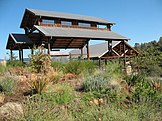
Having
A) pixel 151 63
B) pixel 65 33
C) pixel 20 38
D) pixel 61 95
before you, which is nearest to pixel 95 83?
pixel 61 95

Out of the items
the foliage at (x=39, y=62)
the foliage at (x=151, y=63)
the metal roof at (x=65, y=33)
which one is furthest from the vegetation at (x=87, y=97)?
the metal roof at (x=65, y=33)

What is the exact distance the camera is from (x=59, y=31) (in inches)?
738

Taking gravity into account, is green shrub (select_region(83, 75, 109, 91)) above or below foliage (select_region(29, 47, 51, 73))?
below

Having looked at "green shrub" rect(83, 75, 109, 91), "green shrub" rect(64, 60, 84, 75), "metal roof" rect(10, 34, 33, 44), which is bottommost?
"green shrub" rect(83, 75, 109, 91)

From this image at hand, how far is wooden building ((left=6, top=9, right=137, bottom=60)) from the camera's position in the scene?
19328 mm

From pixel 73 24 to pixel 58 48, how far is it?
3.14m

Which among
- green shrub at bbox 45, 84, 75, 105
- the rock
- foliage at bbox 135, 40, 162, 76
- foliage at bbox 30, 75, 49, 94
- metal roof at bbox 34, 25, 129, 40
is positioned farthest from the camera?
metal roof at bbox 34, 25, 129, 40

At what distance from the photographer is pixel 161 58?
12.0 meters

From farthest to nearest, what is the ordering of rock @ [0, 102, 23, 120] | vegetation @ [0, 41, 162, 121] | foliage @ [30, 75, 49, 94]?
foliage @ [30, 75, 49, 94] < vegetation @ [0, 41, 162, 121] < rock @ [0, 102, 23, 120]

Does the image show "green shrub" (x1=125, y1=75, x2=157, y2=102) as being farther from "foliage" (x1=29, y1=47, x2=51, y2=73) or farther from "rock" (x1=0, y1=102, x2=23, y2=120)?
"foliage" (x1=29, y1=47, x2=51, y2=73)

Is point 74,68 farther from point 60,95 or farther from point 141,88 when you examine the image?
point 60,95

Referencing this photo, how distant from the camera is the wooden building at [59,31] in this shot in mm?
19328

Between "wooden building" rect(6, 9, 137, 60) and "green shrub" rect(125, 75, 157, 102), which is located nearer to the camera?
"green shrub" rect(125, 75, 157, 102)

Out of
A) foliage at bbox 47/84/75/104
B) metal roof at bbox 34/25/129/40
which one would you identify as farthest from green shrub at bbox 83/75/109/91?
metal roof at bbox 34/25/129/40
